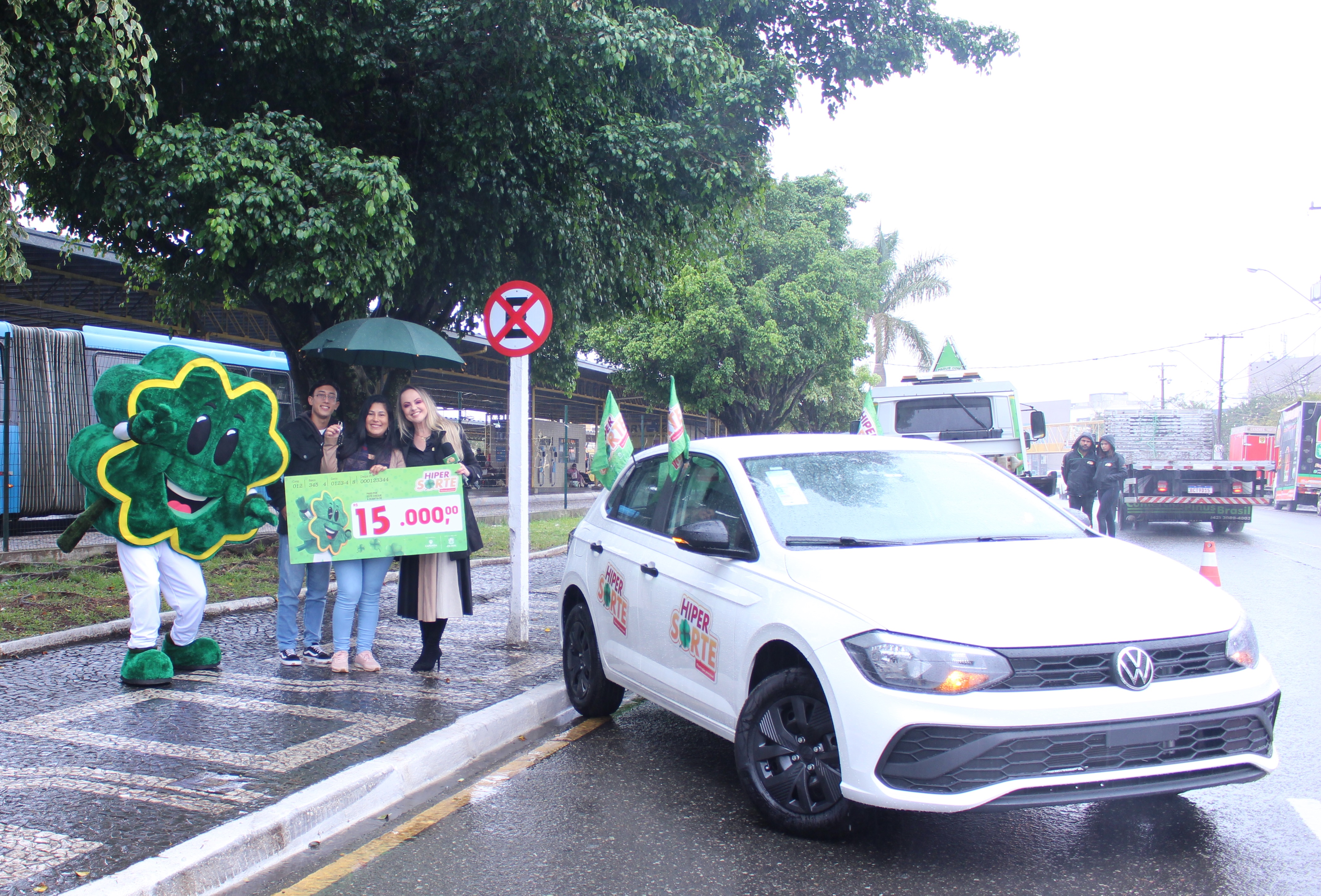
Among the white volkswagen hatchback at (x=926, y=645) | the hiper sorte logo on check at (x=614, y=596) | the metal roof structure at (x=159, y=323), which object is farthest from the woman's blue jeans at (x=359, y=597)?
the metal roof structure at (x=159, y=323)

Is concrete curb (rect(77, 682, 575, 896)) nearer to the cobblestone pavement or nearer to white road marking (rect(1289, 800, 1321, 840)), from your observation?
the cobblestone pavement

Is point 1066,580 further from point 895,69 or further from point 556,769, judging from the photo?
point 895,69

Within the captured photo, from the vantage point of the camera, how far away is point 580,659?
18.7 feet

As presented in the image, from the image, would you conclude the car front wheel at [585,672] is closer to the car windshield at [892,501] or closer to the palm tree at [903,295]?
the car windshield at [892,501]

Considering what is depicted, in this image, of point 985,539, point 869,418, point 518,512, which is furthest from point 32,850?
point 869,418

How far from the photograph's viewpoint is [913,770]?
3268mm

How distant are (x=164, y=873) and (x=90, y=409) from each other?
41.0 feet

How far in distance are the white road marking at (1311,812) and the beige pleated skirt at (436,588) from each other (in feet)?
14.7

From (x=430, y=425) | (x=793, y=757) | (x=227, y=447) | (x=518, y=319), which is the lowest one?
(x=793, y=757)

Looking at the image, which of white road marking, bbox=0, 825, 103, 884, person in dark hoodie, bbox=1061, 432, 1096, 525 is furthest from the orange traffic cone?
person in dark hoodie, bbox=1061, 432, 1096, 525

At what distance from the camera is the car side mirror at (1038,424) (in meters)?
16.1

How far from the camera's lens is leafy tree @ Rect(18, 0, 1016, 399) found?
8.16 m

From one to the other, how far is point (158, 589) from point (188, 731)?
115 cm

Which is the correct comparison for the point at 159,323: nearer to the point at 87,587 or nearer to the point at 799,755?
the point at 87,587
